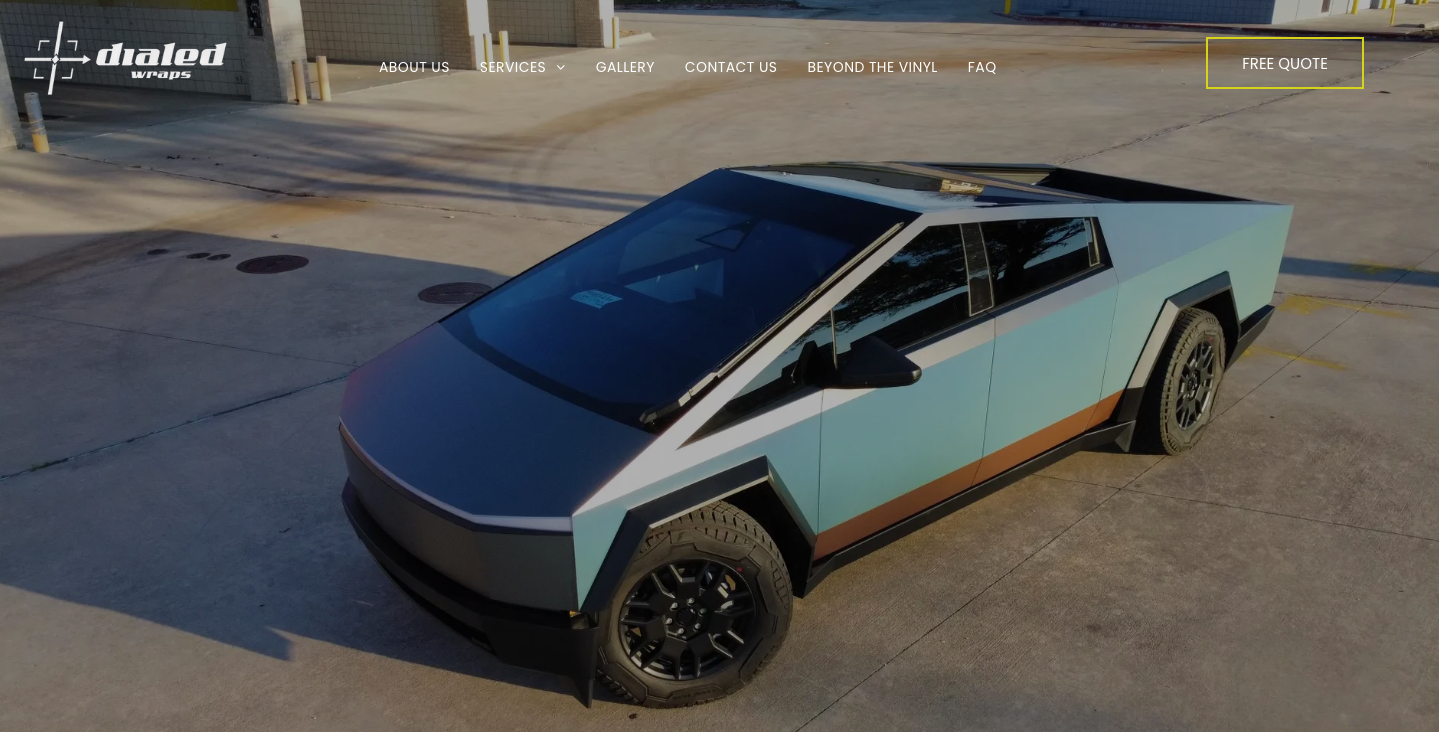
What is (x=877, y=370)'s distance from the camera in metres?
Result: 3.90

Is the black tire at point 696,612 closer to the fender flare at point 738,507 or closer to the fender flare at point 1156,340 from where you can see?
the fender flare at point 738,507

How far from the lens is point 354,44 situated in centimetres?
2283

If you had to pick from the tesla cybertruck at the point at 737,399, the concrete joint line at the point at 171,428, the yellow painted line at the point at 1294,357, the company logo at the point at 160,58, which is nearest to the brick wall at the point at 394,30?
the company logo at the point at 160,58

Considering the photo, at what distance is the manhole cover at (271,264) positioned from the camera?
347 inches

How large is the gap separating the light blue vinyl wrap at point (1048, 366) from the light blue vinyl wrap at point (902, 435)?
0.36ft

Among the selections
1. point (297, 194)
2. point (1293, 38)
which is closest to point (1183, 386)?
point (297, 194)

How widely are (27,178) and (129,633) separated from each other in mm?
9852

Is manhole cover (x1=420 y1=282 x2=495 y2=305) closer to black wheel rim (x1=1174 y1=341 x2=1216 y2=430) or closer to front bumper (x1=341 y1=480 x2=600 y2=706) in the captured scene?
front bumper (x1=341 y1=480 x2=600 y2=706)

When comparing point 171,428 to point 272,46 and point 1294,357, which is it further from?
point 272,46

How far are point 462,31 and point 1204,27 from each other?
21.0 m

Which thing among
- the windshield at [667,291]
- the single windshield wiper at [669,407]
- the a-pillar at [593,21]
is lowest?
the single windshield wiper at [669,407]

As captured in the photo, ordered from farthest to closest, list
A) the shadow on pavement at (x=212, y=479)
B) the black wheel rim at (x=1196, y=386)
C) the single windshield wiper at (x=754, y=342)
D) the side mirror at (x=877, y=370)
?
1. the black wheel rim at (x=1196, y=386)
2. the shadow on pavement at (x=212, y=479)
3. the side mirror at (x=877, y=370)
4. the single windshield wiper at (x=754, y=342)

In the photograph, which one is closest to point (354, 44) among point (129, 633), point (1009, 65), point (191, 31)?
point (191, 31)

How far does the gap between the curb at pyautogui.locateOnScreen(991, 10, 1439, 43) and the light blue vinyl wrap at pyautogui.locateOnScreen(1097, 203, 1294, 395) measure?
89.9ft
